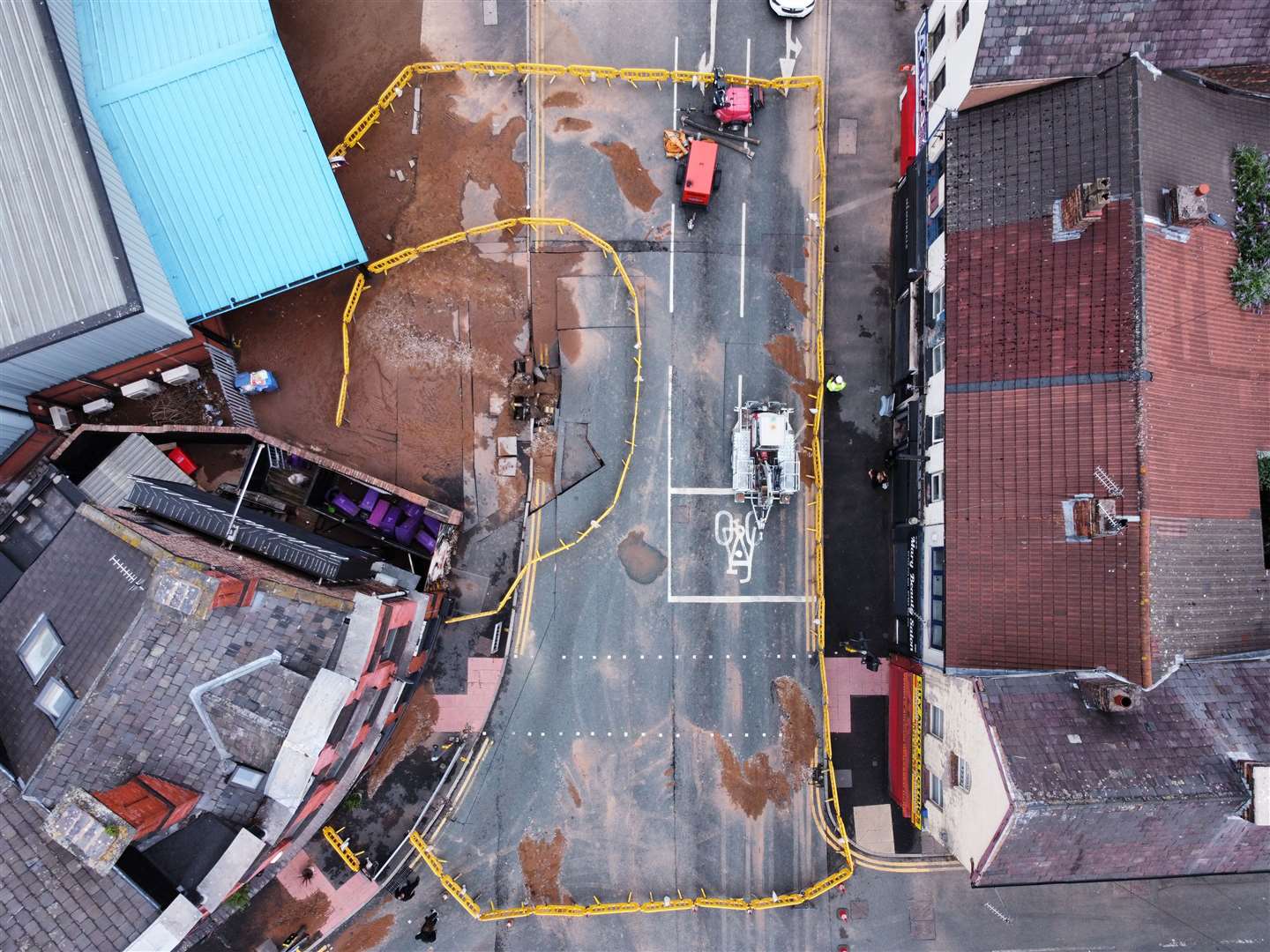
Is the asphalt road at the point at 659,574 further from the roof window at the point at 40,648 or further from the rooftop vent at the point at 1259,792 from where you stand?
the roof window at the point at 40,648

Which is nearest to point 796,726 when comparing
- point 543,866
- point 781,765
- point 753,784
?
point 781,765

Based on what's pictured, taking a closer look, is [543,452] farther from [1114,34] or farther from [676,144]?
[1114,34]

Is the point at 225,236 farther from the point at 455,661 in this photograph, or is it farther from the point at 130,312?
the point at 455,661

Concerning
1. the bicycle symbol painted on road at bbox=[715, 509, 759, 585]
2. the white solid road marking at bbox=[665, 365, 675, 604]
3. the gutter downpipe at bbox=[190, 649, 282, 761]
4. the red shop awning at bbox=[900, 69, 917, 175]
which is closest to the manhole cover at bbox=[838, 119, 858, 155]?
the red shop awning at bbox=[900, 69, 917, 175]

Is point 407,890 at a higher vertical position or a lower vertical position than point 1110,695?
lower

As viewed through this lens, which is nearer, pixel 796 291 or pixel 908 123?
pixel 908 123

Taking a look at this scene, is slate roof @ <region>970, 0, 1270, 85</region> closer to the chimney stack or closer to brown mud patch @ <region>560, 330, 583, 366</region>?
brown mud patch @ <region>560, 330, 583, 366</region>

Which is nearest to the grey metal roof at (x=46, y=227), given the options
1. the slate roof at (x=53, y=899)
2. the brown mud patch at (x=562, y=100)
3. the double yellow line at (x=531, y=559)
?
the slate roof at (x=53, y=899)

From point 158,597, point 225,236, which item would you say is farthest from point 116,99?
point 158,597
